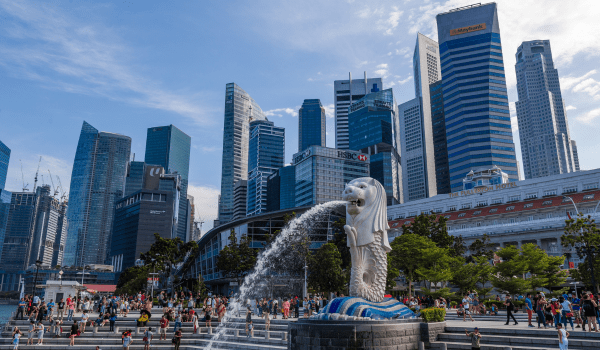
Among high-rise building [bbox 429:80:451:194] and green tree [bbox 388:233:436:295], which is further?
high-rise building [bbox 429:80:451:194]

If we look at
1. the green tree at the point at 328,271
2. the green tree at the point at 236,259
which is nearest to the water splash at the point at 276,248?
the green tree at the point at 236,259

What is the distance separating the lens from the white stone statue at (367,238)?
65.8 ft

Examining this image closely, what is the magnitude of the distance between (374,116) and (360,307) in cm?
16941

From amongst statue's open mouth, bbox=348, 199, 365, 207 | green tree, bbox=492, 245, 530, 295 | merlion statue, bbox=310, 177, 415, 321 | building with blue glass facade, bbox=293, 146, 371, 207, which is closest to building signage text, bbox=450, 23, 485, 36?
building with blue glass facade, bbox=293, 146, 371, 207

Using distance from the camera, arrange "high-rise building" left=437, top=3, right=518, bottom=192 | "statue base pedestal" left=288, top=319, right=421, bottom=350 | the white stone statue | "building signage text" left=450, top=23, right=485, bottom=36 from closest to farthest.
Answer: "statue base pedestal" left=288, top=319, right=421, bottom=350 < the white stone statue < "high-rise building" left=437, top=3, right=518, bottom=192 < "building signage text" left=450, top=23, right=485, bottom=36

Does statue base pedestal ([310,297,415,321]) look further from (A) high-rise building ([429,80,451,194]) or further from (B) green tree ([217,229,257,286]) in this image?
(A) high-rise building ([429,80,451,194])

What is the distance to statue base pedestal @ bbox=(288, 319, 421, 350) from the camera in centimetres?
1616

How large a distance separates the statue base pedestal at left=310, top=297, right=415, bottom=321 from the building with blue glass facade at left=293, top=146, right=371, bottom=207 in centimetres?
10948

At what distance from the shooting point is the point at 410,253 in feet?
135

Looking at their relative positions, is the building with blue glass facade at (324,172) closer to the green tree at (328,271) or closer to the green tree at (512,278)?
the green tree at (328,271)

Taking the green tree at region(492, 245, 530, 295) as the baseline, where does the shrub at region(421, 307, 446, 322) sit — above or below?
below

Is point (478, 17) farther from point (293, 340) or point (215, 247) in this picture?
point (293, 340)

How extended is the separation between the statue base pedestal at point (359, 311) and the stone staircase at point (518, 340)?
1993mm

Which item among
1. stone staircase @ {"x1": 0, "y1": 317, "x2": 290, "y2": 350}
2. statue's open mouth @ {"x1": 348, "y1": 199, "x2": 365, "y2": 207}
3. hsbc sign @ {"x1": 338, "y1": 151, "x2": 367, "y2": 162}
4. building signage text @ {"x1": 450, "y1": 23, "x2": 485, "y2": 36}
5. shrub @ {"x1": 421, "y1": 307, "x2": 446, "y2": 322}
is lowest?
stone staircase @ {"x1": 0, "y1": 317, "x2": 290, "y2": 350}
